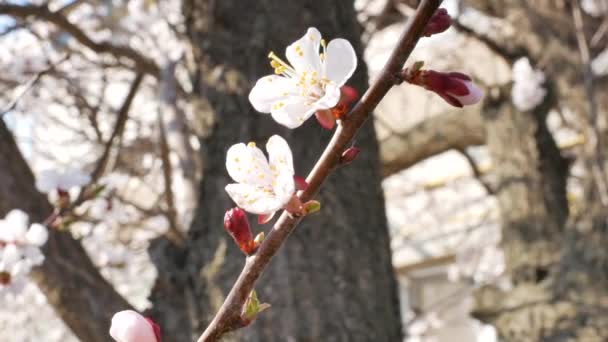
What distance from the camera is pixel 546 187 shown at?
8.36ft

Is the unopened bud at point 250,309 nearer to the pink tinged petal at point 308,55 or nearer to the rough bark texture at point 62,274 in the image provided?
the pink tinged petal at point 308,55

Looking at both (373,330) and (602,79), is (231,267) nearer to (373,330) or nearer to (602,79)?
(373,330)

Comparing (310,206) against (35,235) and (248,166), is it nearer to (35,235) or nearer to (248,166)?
(248,166)

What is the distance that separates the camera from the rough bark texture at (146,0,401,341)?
1.33m

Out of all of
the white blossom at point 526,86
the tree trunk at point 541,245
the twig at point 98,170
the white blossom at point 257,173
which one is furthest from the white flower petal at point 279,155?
the white blossom at point 526,86

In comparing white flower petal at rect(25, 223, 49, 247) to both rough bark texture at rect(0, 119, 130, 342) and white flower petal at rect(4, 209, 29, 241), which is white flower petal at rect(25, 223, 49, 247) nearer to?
white flower petal at rect(4, 209, 29, 241)

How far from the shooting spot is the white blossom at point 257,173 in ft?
1.73

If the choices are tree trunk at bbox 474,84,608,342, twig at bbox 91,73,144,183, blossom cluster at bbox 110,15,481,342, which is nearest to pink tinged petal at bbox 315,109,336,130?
blossom cluster at bbox 110,15,481,342

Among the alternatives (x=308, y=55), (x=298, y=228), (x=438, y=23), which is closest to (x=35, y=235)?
(x=298, y=228)

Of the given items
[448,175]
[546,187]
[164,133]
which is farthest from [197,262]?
[448,175]

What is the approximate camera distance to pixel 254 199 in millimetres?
541

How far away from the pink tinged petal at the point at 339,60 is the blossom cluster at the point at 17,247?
71 cm

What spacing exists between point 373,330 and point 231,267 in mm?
258

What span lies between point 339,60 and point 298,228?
81 cm
